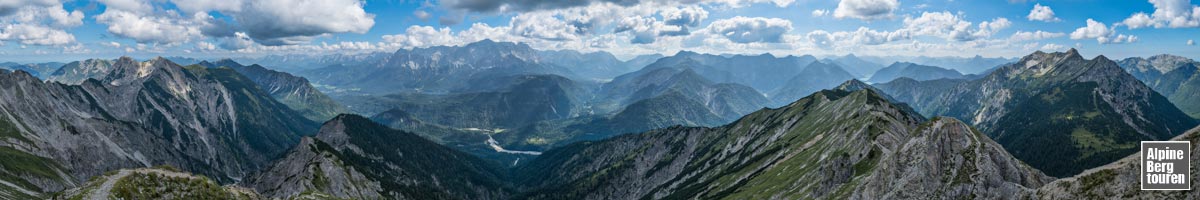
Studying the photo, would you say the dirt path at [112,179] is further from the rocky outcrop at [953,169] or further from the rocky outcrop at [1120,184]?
the rocky outcrop at [1120,184]

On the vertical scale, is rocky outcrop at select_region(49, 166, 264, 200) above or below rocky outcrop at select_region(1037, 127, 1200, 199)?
below

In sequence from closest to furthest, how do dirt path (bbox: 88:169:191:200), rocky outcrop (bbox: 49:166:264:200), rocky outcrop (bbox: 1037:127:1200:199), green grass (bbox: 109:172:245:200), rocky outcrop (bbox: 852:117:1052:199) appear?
rocky outcrop (bbox: 1037:127:1200:199) → rocky outcrop (bbox: 852:117:1052:199) → dirt path (bbox: 88:169:191:200) → rocky outcrop (bbox: 49:166:264:200) → green grass (bbox: 109:172:245:200)

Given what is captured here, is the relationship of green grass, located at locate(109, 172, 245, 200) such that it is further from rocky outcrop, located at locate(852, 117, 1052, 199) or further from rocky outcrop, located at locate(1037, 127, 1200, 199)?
rocky outcrop, located at locate(1037, 127, 1200, 199)

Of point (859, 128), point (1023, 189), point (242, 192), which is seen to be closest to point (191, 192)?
point (242, 192)

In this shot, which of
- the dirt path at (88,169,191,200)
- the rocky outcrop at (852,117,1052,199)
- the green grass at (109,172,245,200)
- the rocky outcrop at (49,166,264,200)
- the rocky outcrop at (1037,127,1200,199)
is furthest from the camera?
the green grass at (109,172,245,200)

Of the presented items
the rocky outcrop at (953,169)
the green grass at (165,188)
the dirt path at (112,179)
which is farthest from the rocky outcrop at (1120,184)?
the dirt path at (112,179)

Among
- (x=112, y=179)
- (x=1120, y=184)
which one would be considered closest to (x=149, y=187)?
(x=112, y=179)

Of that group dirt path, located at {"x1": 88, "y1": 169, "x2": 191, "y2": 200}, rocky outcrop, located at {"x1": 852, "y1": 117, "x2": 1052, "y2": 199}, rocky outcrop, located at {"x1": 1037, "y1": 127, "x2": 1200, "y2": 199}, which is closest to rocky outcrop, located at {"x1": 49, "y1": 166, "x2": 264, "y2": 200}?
dirt path, located at {"x1": 88, "y1": 169, "x2": 191, "y2": 200}

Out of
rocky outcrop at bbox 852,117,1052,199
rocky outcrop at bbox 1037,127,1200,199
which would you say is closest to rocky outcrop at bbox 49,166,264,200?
rocky outcrop at bbox 852,117,1052,199

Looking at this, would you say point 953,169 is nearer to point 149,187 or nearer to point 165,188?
point 149,187

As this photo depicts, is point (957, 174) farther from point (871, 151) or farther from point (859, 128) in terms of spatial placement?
point (859, 128)

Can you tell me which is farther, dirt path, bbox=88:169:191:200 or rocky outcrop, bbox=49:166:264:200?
rocky outcrop, bbox=49:166:264:200
